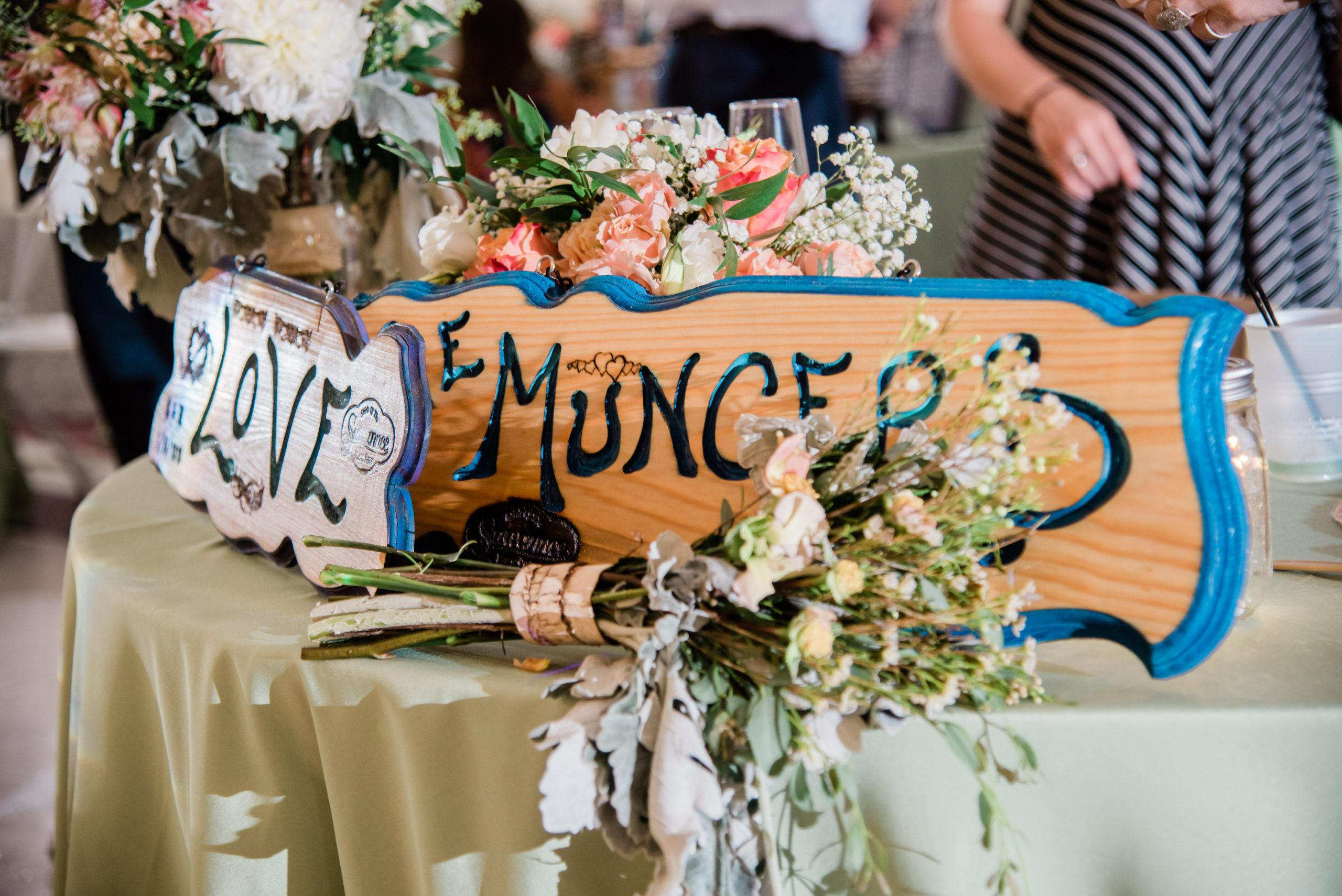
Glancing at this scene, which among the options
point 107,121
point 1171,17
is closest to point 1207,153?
point 1171,17

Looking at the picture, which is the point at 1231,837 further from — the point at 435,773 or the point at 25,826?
the point at 25,826

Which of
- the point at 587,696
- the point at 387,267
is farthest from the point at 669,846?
the point at 387,267

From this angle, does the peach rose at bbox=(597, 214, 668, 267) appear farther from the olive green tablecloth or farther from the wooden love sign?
the olive green tablecloth

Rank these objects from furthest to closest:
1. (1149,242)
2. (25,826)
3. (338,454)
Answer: (25,826) < (1149,242) < (338,454)

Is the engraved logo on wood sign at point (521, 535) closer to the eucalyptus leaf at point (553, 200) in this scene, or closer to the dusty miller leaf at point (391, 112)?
the eucalyptus leaf at point (553, 200)

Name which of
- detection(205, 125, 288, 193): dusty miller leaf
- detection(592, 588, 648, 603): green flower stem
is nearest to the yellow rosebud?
detection(592, 588, 648, 603): green flower stem

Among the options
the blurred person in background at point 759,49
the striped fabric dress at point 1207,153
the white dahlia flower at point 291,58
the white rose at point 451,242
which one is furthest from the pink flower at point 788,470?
the blurred person in background at point 759,49

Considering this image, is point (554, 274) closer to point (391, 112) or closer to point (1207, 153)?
point (391, 112)

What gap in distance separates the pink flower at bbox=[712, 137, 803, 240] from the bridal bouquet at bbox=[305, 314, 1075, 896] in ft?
0.95

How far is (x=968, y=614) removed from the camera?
0.56 m

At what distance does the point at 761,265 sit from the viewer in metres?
0.84

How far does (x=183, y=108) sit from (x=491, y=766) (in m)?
0.92

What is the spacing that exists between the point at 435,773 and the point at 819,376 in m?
0.39

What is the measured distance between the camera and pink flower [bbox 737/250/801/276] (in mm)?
838
